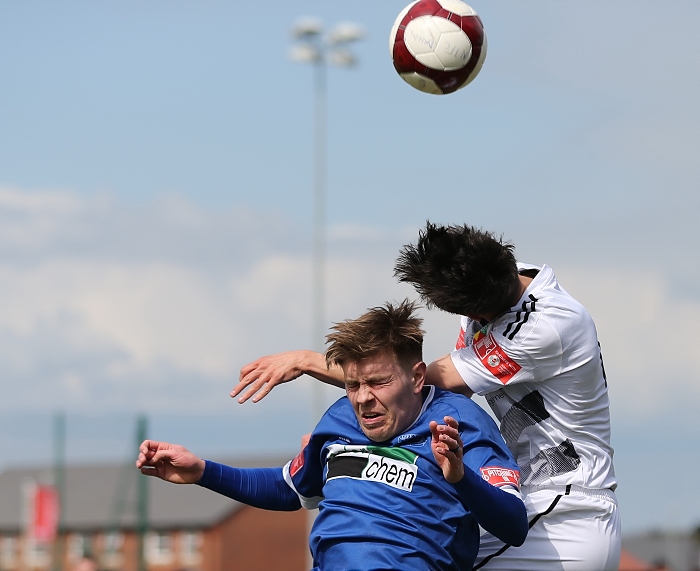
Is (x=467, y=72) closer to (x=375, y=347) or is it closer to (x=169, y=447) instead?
(x=375, y=347)

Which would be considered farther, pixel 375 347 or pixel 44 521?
pixel 44 521

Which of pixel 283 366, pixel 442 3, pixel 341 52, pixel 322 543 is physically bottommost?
pixel 322 543

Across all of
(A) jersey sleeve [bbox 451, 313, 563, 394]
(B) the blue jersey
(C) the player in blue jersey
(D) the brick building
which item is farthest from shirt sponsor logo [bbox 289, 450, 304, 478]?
(D) the brick building

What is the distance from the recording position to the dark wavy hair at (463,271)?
478 cm

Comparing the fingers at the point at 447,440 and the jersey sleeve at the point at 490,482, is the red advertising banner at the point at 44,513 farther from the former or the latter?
the fingers at the point at 447,440

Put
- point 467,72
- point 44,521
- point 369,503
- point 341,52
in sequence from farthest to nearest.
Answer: point 341,52 → point 44,521 → point 467,72 → point 369,503

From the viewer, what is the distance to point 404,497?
4594 mm

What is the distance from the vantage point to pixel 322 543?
4668 mm

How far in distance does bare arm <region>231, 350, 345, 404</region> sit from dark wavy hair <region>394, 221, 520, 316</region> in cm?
53

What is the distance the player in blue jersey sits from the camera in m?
4.49

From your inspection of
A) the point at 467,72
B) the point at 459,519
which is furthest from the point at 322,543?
the point at 467,72

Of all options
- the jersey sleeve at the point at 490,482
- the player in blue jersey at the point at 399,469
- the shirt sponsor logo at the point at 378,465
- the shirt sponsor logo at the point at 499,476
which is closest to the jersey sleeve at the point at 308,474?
the player in blue jersey at the point at 399,469

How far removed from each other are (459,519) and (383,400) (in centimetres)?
55

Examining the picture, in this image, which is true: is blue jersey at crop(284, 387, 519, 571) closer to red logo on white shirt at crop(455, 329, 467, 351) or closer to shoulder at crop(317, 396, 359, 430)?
shoulder at crop(317, 396, 359, 430)
